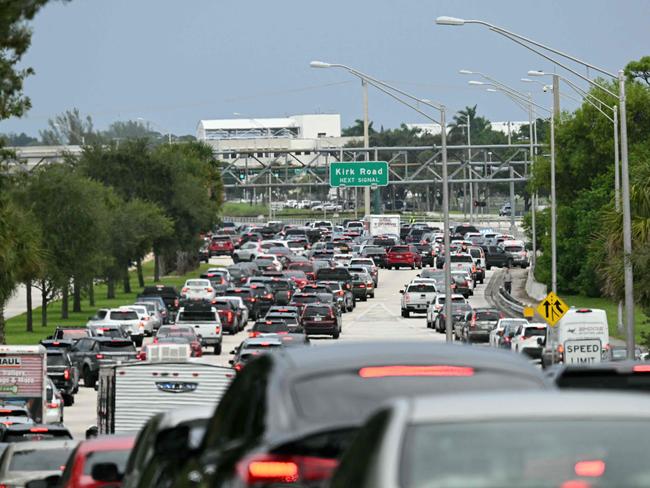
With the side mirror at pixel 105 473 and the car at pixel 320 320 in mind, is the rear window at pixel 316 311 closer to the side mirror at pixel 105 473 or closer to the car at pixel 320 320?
the car at pixel 320 320

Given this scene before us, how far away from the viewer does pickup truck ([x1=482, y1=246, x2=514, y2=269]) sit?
10688 cm

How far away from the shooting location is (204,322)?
6078 centimetres

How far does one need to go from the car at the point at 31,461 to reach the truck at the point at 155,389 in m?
7.96

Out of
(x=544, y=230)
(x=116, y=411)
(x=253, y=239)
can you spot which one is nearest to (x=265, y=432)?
(x=116, y=411)

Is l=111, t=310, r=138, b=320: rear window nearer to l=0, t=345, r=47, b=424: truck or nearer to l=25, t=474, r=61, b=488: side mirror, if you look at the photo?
l=0, t=345, r=47, b=424: truck

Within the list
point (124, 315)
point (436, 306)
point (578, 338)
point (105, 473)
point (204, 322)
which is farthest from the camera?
point (436, 306)

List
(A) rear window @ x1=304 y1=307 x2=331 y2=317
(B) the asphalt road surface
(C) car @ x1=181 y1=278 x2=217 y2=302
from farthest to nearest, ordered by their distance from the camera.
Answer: (C) car @ x1=181 y1=278 x2=217 y2=302 → (A) rear window @ x1=304 y1=307 x2=331 y2=317 → (B) the asphalt road surface

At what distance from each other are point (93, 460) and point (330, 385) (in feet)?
21.5

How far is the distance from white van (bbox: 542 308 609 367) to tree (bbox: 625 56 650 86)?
36.3m

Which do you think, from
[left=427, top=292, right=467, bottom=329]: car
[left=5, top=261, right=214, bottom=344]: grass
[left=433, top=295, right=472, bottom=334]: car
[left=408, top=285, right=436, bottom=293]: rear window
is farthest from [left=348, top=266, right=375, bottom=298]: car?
[left=433, top=295, right=472, bottom=334]: car

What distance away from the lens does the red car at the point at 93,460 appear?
14.2 meters

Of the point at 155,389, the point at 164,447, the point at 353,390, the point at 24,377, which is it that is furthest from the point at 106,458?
the point at 24,377

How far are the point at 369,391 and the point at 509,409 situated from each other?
234 cm

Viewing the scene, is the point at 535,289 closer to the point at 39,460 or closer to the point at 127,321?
the point at 127,321
